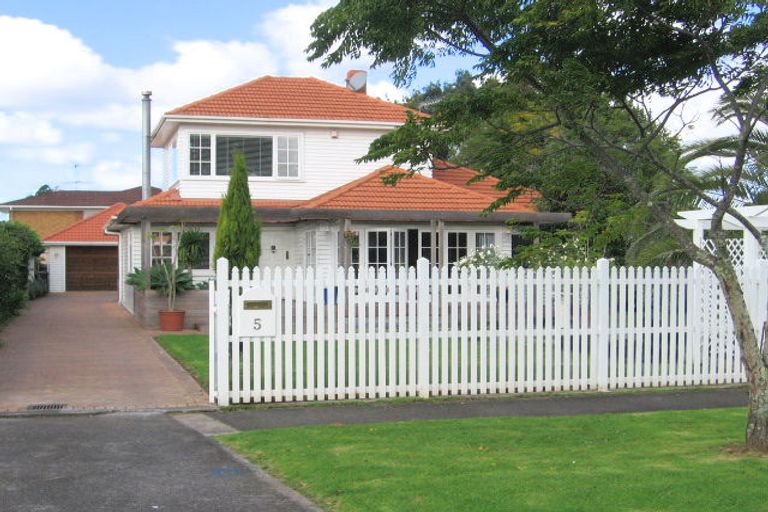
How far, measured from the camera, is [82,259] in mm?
44406

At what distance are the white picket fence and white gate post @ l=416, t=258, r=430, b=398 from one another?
0.04ft

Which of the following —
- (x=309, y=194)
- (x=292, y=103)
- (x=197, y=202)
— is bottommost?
(x=197, y=202)

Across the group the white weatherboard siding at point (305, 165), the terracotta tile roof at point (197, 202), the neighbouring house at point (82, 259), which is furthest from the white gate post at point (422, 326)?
the neighbouring house at point (82, 259)

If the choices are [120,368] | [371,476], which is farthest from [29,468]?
[120,368]

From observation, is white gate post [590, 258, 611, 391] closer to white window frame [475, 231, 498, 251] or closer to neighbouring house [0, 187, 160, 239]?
white window frame [475, 231, 498, 251]

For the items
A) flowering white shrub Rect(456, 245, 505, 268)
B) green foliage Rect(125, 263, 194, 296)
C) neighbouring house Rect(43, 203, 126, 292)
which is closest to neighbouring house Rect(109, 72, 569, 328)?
green foliage Rect(125, 263, 194, 296)

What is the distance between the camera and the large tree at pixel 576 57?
8.68m

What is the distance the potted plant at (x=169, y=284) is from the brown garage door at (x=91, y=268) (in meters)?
23.4

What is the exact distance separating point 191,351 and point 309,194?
10674mm

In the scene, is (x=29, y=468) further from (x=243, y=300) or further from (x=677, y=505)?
(x=677, y=505)

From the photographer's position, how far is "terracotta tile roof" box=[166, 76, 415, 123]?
25609 millimetres

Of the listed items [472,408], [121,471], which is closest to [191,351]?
[472,408]

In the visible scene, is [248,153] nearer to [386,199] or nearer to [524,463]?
[386,199]

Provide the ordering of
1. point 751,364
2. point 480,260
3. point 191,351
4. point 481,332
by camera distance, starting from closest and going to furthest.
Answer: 1. point 751,364
2. point 481,332
3. point 191,351
4. point 480,260
